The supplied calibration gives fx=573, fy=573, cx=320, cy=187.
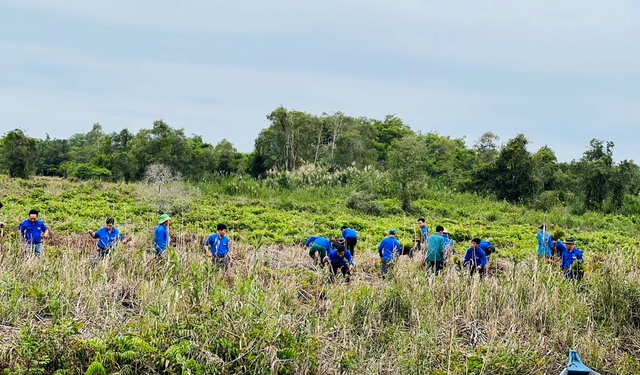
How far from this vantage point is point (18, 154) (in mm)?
29000

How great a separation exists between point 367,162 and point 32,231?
98.9 ft

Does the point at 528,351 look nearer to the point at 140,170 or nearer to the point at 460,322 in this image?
the point at 460,322

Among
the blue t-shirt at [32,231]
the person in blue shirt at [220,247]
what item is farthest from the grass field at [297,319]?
the blue t-shirt at [32,231]

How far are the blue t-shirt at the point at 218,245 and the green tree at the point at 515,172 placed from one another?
22.4 meters

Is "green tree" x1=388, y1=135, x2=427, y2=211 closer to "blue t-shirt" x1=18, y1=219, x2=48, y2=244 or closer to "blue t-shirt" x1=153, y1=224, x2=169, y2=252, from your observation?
"blue t-shirt" x1=153, y1=224, x2=169, y2=252

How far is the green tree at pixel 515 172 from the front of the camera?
2830cm

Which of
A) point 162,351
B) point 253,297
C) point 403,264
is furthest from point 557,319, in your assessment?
point 162,351

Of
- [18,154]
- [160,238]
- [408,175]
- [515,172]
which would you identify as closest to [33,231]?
[160,238]

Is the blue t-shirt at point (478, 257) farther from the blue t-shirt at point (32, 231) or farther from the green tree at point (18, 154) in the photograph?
the green tree at point (18, 154)

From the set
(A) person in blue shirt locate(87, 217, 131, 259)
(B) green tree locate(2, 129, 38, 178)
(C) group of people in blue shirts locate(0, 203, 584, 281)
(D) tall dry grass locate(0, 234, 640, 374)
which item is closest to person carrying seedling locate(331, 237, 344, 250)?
(C) group of people in blue shirts locate(0, 203, 584, 281)

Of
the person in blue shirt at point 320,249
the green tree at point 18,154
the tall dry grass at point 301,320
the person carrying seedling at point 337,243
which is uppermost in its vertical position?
the green tree at point 18,154

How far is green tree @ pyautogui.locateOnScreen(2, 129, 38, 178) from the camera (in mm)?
29016

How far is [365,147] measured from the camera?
38.6m

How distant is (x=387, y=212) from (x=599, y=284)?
51.1ft
